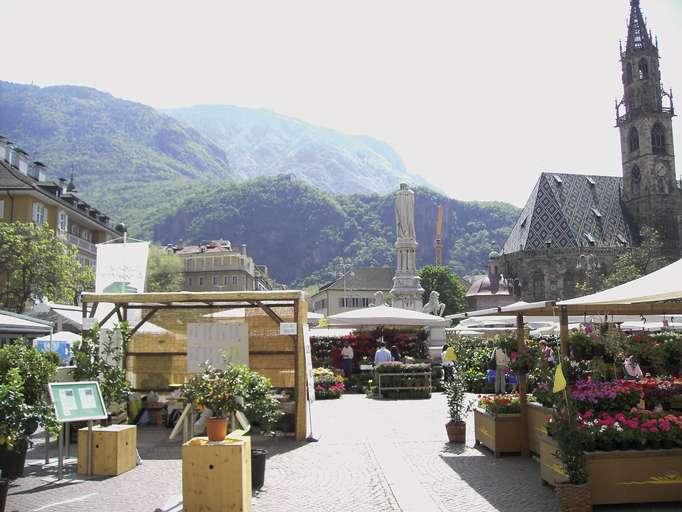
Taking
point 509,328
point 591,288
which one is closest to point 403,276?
point 509,328

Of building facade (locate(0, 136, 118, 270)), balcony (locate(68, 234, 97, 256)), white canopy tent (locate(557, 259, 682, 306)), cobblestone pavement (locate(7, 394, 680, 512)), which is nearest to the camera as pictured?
cobblestone pavement (locate(7, 394, 680, 512))

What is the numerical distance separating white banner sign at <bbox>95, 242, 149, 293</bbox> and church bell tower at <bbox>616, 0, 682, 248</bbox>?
242 ft

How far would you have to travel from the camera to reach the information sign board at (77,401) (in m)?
9.80

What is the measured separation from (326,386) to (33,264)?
59.3 ft

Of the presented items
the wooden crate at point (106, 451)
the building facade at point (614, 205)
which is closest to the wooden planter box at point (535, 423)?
the wooden crate at point (106, 451)

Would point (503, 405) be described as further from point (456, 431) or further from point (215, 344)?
point (215, 344)

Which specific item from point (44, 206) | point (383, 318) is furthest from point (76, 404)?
point (44, 206)

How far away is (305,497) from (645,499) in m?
4.06

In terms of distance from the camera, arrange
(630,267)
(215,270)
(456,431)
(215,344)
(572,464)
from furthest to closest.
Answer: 1. (215,270)
2. (630,267)
3. (215,344)
4. (456,431)
5. (572,464)

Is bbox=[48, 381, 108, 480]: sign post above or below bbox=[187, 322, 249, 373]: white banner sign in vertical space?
below

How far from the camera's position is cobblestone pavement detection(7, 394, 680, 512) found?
8203 millimetres

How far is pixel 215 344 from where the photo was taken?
14.7 m

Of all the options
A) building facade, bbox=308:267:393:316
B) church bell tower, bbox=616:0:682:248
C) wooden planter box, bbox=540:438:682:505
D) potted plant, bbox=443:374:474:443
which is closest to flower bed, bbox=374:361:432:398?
potted plant, bbox=443:374:474:443

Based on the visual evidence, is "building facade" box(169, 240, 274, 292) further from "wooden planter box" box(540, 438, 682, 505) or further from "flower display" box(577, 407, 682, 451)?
"wooden planter box" box(540, 438, 682, 505)
